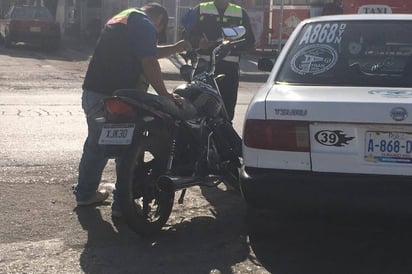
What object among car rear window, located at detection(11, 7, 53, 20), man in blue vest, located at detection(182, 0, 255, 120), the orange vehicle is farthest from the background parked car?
man in blue vest, located at detection(182, 0, 255, 120)

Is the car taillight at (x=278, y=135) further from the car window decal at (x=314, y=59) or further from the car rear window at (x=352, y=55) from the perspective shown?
the car window decal at (x=314, y=59)

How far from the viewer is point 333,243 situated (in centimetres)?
501

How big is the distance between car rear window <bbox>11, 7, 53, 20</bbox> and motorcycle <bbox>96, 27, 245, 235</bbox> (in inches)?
757

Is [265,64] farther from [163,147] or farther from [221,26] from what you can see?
[163,147]

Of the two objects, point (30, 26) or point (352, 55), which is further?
point (30, 26)

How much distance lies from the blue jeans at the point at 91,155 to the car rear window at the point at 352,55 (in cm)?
154

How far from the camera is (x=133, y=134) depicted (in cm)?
485

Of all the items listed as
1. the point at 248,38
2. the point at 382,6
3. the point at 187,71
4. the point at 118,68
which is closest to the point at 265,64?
the point at 187,71

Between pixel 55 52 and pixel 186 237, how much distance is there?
786 inches

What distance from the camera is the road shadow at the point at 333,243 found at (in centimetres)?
441

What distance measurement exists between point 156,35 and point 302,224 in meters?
1.87

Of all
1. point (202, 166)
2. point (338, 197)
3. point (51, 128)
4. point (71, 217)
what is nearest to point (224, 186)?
point (202, 166)

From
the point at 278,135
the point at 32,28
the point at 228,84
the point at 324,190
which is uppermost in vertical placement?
the point at 278,135

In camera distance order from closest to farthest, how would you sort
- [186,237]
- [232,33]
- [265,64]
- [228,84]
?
[186,237], [232,33], [265,64], [228,84]
